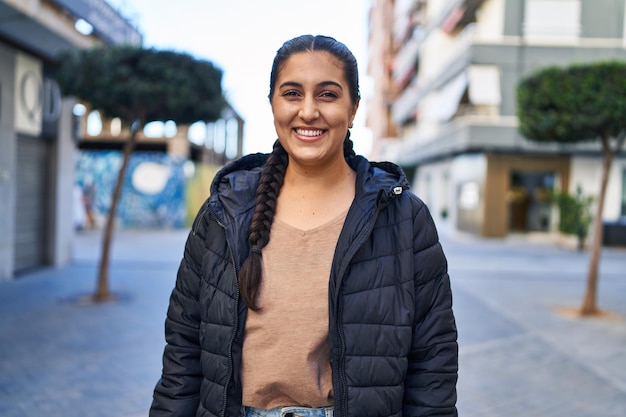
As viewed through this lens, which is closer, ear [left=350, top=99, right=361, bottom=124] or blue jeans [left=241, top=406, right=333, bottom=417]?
blue jeans [left=241, top=406, right=333, bottom=417]

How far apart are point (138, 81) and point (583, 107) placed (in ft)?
18.8

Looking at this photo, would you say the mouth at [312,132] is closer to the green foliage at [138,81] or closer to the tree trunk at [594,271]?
the green foliage at [138,81]

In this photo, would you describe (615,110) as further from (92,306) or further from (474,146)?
(474,146)

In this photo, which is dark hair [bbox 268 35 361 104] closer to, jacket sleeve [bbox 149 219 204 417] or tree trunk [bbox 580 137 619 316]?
jacket sleeve [bbox 149 219 204 417]

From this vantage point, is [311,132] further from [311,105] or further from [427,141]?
[427,141]

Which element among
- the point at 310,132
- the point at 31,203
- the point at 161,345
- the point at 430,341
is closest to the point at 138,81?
the point at 161,345

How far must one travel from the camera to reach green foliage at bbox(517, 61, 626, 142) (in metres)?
8.02

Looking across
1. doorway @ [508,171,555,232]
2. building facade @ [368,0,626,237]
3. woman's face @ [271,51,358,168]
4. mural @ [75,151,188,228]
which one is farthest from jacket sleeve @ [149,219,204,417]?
doorway @ [508,171,555,232]

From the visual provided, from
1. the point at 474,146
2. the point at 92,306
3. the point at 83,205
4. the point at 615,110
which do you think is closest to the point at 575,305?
the point at 615,110

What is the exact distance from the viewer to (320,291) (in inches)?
68.7

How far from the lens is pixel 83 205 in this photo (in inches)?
792

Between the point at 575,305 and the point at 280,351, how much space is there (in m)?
8.38

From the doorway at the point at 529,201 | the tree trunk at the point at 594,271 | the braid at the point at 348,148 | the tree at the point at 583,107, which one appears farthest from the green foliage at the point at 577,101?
the doorway at the point at 529,201

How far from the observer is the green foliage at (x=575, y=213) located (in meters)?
17.8
